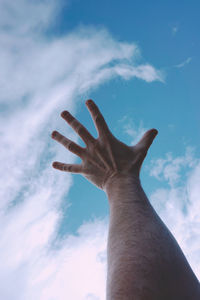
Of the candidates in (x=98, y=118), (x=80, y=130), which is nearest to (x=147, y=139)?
(x=98, y=118)

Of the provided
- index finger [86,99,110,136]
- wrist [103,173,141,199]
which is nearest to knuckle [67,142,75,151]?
index finger [86,99,110,136]

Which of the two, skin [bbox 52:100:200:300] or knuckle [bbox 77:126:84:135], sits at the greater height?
knuckle [bbox 77:126:84:135]

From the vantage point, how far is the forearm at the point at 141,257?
Answer: 5.24 feet

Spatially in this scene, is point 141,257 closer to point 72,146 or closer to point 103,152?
point 103,152

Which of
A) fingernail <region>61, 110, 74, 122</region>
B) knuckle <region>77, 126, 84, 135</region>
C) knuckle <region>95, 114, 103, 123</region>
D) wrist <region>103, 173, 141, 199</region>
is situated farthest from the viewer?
fingernail <region>61, 110, 74, 122</region>

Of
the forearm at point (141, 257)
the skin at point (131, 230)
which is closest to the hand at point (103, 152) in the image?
the skin at point (131, 230)

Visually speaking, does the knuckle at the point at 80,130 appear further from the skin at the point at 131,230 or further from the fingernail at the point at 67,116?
the fingernail at the point at 67,116

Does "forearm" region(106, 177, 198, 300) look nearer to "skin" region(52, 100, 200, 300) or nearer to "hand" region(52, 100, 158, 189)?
"skin" region(52, 100, 200, 300)

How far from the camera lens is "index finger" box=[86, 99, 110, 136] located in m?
3.21

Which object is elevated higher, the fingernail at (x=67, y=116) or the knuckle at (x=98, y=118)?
the fingernail at (x=67, y=116)

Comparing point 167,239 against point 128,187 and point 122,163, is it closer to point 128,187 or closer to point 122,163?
point 128,187

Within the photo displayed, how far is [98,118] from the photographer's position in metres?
3.21

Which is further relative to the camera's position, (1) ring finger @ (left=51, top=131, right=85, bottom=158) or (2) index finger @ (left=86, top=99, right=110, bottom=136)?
(1) ring finger @ (left=51, top=131, right=85, bottom=158)

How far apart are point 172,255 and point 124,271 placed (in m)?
0.42
